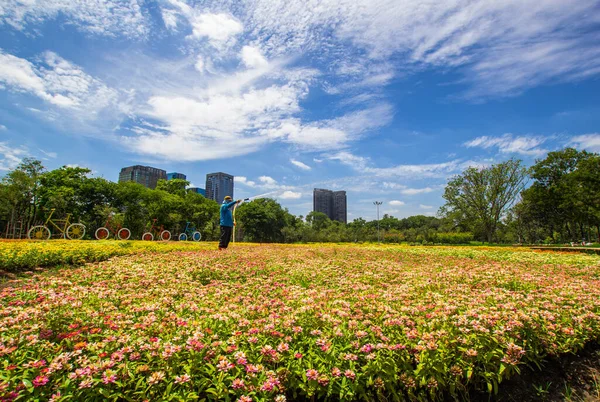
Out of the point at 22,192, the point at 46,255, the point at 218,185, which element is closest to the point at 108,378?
the point at 46,255

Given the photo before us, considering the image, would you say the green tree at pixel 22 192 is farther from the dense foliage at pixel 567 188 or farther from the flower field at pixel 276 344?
the dense foliage at pixel 567 188

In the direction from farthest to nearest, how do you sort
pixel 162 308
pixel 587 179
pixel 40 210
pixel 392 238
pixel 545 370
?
1. pixel 392 238
2. pixel 587 179
3. pixel 40 210
4. pixel 162 308
5. pixel 545 370

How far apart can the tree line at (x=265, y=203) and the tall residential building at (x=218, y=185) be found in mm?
20475

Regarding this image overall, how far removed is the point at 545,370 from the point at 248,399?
2993 mm

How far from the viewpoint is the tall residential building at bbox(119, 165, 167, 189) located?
57781mm

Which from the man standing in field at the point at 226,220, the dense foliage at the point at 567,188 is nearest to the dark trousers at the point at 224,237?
the man standing in field at the point at 226,220

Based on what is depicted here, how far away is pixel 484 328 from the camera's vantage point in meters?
2.60

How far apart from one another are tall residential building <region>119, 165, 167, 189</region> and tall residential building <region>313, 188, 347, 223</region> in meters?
33.9

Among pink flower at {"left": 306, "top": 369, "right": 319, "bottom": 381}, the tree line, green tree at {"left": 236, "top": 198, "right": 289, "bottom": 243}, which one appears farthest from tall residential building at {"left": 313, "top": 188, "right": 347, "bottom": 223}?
pink flower at {"left": 306, "top": 369, "right": 319, "bottom": 381}

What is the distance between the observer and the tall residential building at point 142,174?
190 ft

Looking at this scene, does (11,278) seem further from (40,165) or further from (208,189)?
(208,189)

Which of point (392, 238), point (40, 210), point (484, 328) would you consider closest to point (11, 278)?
point (484, 328)

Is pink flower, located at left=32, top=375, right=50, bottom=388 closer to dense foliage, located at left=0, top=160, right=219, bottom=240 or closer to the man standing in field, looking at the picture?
the man standing in field

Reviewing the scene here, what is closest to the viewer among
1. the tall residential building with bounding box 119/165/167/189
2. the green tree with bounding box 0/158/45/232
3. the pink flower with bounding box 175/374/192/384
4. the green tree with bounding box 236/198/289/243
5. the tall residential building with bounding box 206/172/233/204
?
the pink flower with bounding box 175/374/192/384
